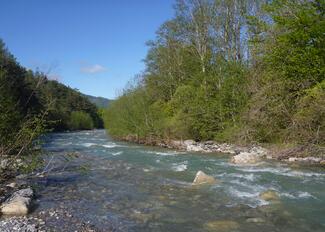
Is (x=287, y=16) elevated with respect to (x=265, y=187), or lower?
elevated

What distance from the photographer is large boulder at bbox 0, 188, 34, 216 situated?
963 centimetres

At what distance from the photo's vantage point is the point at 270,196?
37.7 ft

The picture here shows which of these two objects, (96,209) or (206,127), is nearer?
(96,209)

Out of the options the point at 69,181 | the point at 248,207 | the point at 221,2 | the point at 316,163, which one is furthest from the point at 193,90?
the point at 248,207

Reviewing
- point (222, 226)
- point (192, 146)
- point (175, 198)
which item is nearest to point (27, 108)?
point (192, 146)

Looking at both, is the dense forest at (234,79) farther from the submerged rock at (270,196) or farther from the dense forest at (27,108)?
the dense forest at (27,108)

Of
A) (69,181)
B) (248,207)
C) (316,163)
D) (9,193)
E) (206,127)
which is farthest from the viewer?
(206,127)

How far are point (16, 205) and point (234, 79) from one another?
778 inches

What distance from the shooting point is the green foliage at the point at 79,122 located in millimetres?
78869

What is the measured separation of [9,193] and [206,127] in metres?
19.3

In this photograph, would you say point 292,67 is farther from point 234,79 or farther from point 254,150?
point 234,79

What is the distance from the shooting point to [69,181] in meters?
14.2

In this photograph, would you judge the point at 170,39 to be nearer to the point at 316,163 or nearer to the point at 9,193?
the point at 316,163

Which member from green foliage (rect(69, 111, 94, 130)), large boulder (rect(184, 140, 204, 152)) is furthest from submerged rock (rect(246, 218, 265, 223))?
green foliage (rect(69, 111, 94, 130))
